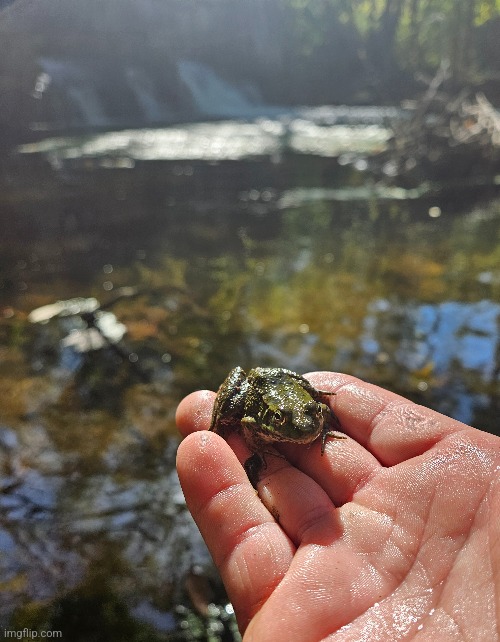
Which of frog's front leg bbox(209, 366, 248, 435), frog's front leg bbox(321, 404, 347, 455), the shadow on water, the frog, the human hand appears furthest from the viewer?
the shadow on water

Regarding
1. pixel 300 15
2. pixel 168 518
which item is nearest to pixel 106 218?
pixel 168 518

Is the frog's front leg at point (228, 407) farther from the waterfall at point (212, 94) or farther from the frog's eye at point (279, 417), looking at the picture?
the waterfall at point (212, 94)

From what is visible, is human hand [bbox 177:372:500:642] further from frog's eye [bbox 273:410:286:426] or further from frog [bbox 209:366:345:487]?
frog's eye [bbox 273:410:286:426]

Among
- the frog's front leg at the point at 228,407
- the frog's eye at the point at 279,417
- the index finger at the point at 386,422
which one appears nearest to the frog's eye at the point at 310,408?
the frog's eye at the point at 279,417

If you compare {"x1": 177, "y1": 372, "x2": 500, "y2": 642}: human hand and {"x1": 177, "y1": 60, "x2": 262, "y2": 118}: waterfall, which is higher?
{"x1": 177, "y1": 60, "x2": 262, "y2": 118}: waterfall

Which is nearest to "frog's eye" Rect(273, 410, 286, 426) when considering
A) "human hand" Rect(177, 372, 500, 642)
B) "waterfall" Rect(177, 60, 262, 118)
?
"human hand" Rect(177, 372, 500, 642)

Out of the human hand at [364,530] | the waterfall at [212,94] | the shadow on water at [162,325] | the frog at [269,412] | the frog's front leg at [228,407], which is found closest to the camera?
the human hand at [364,530]
